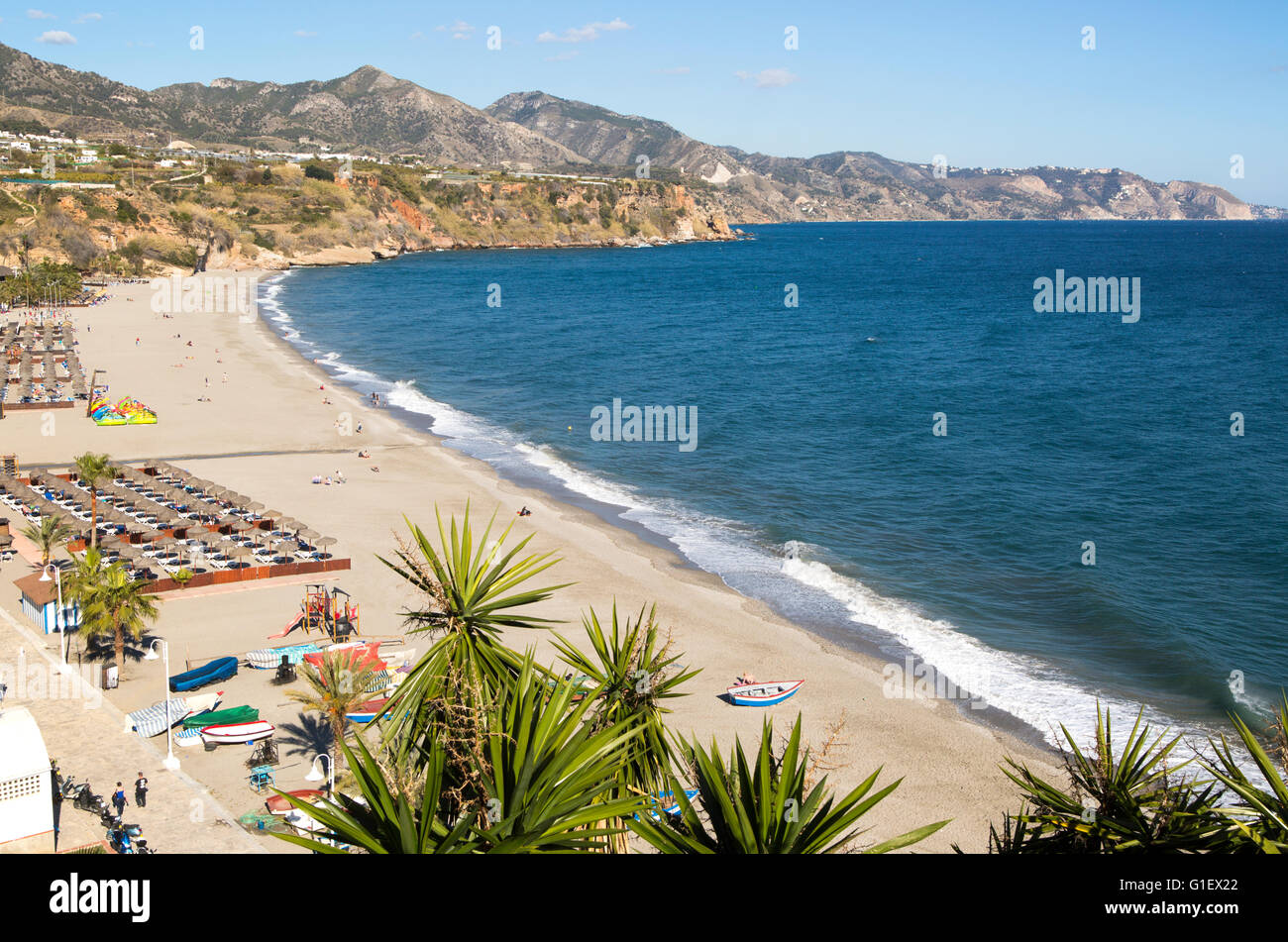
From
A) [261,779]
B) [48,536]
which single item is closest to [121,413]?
[48,536]

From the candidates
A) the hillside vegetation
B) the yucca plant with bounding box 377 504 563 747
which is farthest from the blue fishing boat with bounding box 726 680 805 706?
the hillside vegetation

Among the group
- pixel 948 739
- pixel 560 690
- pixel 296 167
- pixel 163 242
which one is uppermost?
pixel 296 167

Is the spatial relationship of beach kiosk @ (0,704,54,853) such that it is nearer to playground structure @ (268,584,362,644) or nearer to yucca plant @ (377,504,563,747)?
yucca plant @ (377,504,563,747)

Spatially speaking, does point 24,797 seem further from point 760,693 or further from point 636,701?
point 760,693

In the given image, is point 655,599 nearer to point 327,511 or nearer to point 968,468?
point 327,511

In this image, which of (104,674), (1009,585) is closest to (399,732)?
(104,674)
